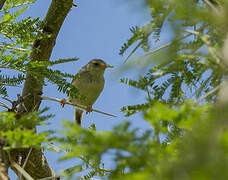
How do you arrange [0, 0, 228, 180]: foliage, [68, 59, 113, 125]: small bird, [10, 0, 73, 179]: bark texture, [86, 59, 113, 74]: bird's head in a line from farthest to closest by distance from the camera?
[86, 59, 113, 74]: bird's head < [68, 59, 113, 125]: small bird < [10, 0, 73, 179]: bark texture < [0, 0, 228, 180]: foliage

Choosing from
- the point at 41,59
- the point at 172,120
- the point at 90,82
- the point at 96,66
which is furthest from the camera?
the point at 96,66

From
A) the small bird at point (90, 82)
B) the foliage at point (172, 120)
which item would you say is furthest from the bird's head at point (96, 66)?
the foliage at point (172, 120)

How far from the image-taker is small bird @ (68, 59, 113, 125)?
5055mm

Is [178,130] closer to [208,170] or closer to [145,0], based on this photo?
[145,0]

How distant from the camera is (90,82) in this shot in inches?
202

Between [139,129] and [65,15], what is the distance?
3073 mm

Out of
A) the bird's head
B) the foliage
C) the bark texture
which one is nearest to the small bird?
the bird's head

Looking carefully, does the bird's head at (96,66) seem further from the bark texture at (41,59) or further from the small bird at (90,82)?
the bark texture at (41,59)

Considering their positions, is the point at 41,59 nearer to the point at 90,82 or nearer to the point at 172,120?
the point at 90,82

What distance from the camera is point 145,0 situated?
1351mm

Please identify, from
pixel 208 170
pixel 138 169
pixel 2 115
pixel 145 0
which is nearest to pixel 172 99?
pixel 145 0

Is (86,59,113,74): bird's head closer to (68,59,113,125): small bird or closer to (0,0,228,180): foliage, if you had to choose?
(68,59,113,125): small bird

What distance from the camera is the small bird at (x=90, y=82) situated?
5.05 metres

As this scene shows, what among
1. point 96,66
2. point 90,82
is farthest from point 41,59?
point 96,66
